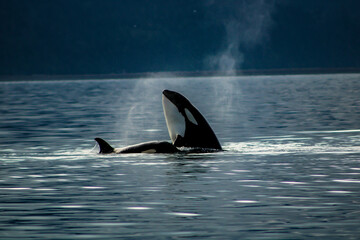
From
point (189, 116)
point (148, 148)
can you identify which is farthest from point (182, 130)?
point (148, 148)

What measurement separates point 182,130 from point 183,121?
1.15 feet

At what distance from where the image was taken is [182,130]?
25156 mm

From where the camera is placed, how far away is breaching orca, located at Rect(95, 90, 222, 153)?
24.9m

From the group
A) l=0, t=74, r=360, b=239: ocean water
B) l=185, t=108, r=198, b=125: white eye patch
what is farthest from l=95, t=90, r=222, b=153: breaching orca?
l=0, t=74, r=360, b=239: ocean water

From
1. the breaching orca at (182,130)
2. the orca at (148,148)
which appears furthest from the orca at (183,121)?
the orca at (148,148)

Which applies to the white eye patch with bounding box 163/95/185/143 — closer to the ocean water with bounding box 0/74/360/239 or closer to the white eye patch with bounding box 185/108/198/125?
the white eye patch with bounding box 185/108/198/125

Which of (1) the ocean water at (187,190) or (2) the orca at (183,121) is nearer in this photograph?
(1) the ocean water at (187,190)

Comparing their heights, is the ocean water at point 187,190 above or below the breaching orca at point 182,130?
below

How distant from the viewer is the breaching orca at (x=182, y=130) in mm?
24859

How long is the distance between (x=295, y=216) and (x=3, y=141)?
20.0m

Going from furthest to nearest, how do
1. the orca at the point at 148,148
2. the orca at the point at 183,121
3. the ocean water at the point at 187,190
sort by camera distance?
1. the orca at the point at 148,148
2. the orca at the point at 183,121
3. the ocean water at the point at 187,190

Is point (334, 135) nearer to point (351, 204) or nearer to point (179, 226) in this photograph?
point (351, 204)

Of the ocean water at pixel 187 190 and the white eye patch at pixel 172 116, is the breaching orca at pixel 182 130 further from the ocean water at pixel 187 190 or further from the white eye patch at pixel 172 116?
the ocean water at pixel 187 190

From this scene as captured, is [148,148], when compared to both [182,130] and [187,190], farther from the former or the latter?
[187,190]
